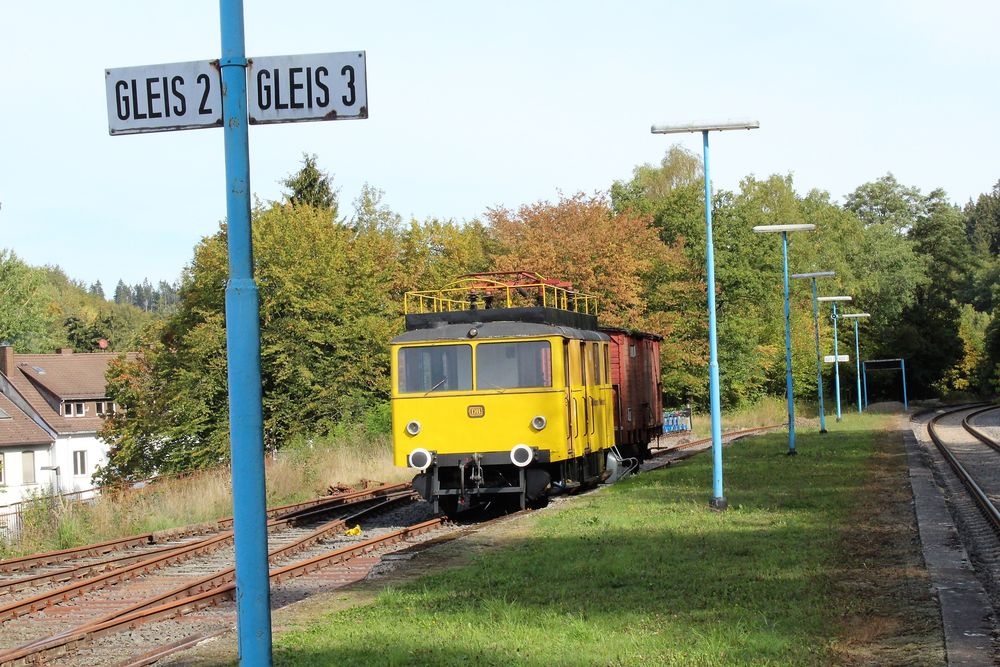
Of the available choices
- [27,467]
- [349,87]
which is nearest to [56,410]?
[27,467]

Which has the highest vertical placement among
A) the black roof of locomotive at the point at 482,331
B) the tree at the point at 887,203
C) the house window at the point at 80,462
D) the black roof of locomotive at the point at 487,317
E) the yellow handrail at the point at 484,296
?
the tree at the point at 887,203

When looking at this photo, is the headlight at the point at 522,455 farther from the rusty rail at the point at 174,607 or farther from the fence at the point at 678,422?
the fence at the point at 678,422

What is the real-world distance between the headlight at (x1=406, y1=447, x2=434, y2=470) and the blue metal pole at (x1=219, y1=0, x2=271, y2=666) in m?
12.5

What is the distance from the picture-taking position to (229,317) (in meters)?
6.20

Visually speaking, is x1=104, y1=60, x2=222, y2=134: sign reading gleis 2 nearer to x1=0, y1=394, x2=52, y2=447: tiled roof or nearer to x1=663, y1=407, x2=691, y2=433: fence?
x1=663, y1=407, x2=691, y2=433: fence

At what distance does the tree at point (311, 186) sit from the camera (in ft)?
204

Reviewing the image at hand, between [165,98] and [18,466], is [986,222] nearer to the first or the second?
[18,466]

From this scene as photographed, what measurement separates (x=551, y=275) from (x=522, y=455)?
29350mm

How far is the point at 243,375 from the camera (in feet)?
20.3

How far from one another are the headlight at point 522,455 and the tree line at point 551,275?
541 cm

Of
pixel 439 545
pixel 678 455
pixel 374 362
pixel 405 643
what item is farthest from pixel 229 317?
pixel 374 362

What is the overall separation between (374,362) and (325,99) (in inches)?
1395

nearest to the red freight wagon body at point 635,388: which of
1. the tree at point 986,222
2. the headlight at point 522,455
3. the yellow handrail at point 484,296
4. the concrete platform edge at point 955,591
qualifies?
the yellow handrail at point 484,296

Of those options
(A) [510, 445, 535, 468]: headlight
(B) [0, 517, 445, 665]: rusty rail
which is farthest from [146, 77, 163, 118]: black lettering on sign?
(A) [510, 445, 535, 468]: headlight
